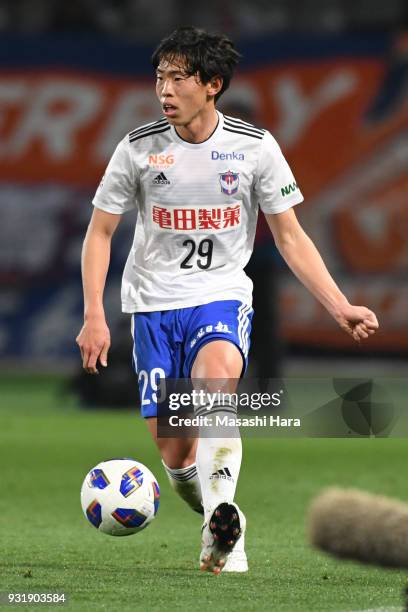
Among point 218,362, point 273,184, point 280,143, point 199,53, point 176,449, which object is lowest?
point 176,449

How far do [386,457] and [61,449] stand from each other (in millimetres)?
2583

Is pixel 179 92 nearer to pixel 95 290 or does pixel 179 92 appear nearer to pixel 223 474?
pixel 95 290

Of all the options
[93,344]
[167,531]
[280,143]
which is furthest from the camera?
[280,143]

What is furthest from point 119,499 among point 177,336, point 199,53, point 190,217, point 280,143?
point 280,143

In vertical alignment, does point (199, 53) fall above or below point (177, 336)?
above

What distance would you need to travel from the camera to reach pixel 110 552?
5.61 m

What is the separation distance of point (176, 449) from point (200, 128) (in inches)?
51.8

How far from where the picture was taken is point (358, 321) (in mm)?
4848

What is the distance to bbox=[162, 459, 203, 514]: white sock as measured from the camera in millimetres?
5469

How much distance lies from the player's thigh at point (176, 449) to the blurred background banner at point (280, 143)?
11614 mm

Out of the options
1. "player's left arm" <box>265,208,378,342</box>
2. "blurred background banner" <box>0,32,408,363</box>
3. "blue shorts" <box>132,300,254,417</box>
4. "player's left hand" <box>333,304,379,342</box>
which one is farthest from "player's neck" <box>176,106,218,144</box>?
"blurred background banner" <box>0,32,408,363</box>

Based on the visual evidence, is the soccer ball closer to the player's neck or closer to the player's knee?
the player's knee

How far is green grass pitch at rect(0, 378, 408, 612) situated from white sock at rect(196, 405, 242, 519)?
292 millimetres

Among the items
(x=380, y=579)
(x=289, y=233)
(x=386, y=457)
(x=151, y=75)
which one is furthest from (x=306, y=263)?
(x=151, y=75)
